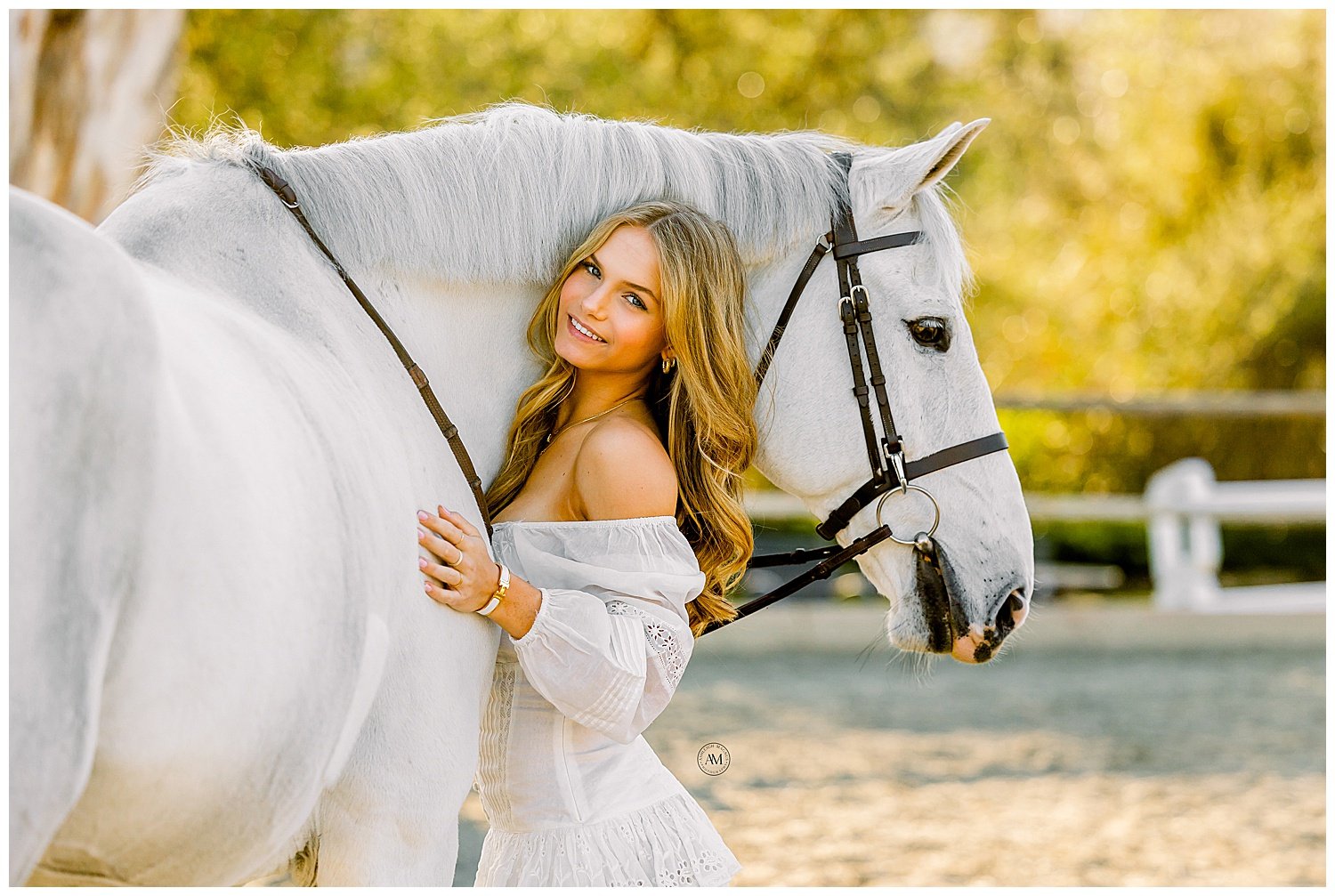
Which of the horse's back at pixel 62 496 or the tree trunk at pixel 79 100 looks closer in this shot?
the horse's back at pixel 62 496

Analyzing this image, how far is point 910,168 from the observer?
6.46 ft

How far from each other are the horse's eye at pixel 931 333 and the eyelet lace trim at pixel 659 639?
66cm

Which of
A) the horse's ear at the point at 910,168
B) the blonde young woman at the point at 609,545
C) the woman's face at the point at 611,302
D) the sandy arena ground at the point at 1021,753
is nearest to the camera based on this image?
the blonde young woman at the point at 609,545

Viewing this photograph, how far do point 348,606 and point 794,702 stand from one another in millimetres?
5964

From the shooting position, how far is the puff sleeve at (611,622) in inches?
64.7

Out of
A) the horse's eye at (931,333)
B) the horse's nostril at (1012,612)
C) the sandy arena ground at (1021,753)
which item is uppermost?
the horse's eye at (931,333)

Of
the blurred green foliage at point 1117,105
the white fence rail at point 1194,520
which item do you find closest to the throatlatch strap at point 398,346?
the white fence rail at point 1194,520

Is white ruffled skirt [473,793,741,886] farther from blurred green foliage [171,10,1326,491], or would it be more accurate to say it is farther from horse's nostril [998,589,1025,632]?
blurred green foliage [171,10,1326,491]

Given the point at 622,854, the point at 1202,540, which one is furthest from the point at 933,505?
the point at 1202,540

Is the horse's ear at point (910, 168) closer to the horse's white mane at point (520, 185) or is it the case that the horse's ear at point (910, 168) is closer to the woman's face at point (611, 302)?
the horse's white mane at point (520, 185)

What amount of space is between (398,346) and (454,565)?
34 centimetres

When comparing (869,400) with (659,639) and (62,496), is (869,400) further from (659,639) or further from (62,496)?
(62,496)

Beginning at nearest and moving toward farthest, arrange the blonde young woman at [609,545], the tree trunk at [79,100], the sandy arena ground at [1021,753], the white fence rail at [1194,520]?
1. the blonde young woman at [609,545]
2. the sandy arena ground at [1021,753]
3. the tree trunk at [79,100]
4. the white fence rail at [1194,520]

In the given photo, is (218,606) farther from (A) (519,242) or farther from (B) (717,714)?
(B) (717,714)
